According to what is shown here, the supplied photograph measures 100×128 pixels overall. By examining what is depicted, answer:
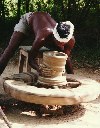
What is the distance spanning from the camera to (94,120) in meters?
5.35

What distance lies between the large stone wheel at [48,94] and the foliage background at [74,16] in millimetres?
4528

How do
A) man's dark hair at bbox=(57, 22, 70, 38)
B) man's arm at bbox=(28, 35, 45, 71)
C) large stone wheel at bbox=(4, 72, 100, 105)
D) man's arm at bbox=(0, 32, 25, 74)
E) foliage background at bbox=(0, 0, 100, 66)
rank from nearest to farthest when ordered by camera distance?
large stone wheel at bbox=(4, 72, 100, 105), man's dark hair at bbox=(57, 22, 70, 38), man's arm at bbox=(28, 35, 45, 71), man's arm at bbox=(0, 32, 25, 74), foliage background at bbox=(0, 0, 100, 66)

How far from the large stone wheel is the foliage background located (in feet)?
14.9

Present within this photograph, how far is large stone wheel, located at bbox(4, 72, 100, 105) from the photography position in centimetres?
485

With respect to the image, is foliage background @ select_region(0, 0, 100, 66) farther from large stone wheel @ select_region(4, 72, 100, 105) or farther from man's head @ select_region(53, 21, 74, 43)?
large stone wheel @ select_region(4, 72, 100, 105)

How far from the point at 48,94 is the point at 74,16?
6182mm

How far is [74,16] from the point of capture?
1072cm

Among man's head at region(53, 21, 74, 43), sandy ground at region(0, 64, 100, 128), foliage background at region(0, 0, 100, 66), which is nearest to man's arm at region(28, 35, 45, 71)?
man's head at region(53, 21, 74, 43)

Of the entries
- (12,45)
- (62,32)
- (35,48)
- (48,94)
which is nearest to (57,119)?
(48,94)

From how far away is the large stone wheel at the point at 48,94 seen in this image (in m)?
4.85

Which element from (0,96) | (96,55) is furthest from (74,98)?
(96,55)

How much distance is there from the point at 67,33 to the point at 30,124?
54.7 inches

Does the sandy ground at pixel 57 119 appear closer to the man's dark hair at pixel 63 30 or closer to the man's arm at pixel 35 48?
the man's arm at pixel 35 48

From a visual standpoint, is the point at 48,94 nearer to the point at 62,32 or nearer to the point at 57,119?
the point at 57,119
